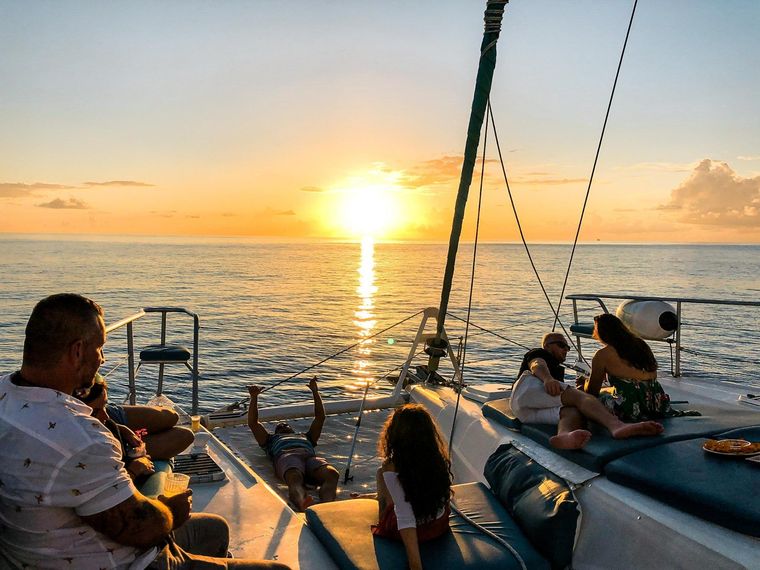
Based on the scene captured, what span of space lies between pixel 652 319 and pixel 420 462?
4.57 metres

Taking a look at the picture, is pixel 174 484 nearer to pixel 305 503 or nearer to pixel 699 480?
pixel 305 503

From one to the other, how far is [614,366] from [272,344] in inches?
635

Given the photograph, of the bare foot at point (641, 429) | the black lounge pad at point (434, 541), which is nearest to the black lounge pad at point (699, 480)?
the bare foot at point (641, 429)

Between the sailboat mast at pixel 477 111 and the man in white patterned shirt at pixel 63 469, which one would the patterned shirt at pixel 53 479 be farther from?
the sailboat mast at pixel 477 111

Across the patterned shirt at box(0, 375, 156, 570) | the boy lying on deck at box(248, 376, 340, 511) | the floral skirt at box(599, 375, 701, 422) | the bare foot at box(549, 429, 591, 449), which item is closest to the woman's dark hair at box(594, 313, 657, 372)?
the floral skirt at box(599, 375, 701, 422)

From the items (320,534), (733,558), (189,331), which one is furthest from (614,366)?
(189,331)

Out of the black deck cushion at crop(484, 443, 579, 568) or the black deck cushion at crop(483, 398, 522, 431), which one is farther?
the black deck cushion at crop(483, 398, 522, 431)

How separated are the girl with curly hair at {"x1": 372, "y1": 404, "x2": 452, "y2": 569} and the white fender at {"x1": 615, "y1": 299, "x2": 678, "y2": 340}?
4.39 m

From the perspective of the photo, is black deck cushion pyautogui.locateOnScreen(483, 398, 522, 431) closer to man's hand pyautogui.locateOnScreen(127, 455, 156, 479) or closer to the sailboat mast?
the sailboat mast

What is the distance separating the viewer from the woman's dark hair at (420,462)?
3281mm

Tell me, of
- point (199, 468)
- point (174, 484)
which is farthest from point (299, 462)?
point (174, 484)

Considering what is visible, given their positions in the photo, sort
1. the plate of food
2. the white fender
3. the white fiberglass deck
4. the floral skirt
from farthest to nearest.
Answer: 1. the white fender
2. the white fiberglass deck
3. the floral skirt
4. the plate of food

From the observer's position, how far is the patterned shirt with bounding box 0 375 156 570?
2057mm

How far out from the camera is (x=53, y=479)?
2055mm
